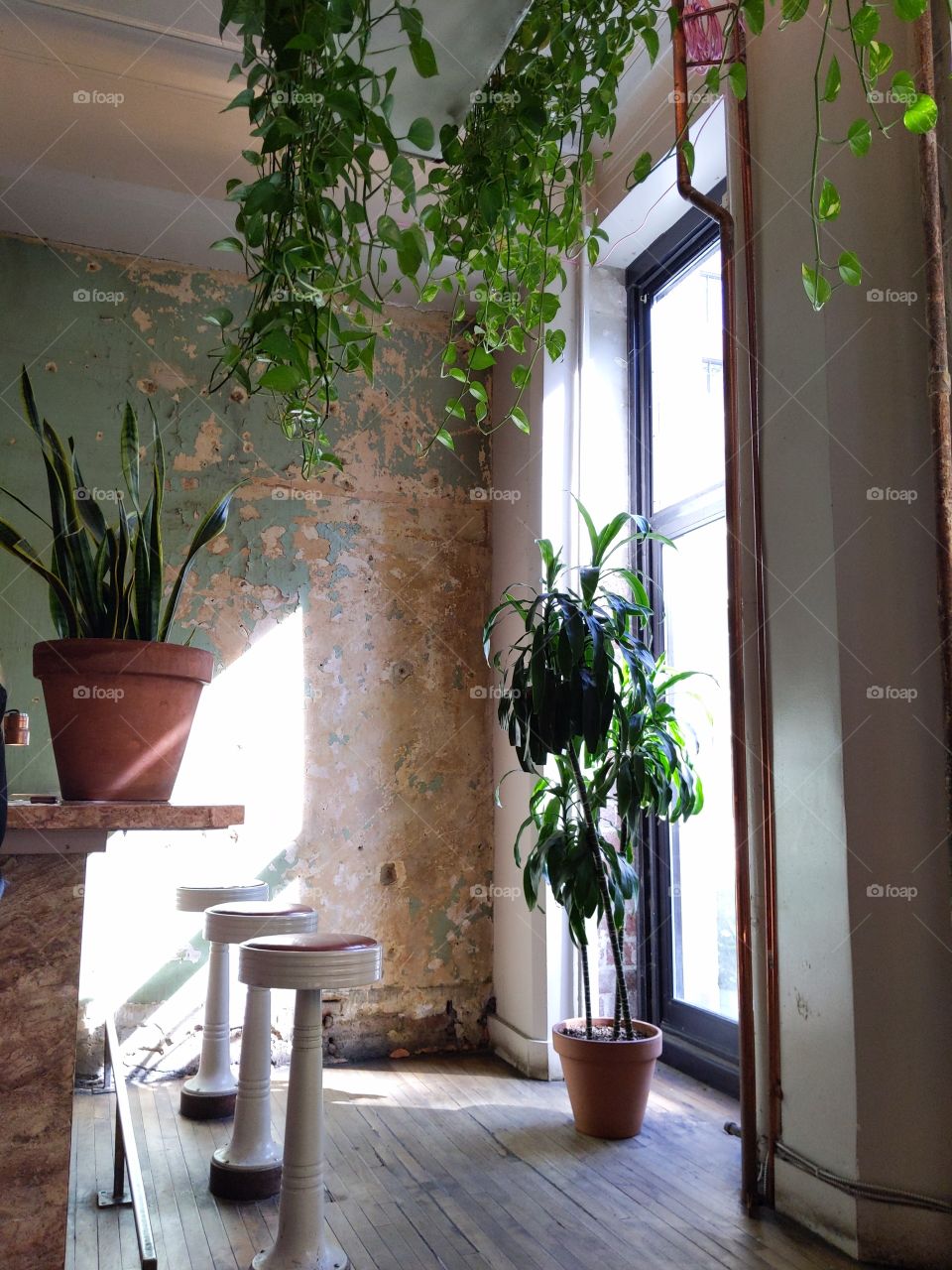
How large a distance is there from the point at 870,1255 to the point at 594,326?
3.09 meters

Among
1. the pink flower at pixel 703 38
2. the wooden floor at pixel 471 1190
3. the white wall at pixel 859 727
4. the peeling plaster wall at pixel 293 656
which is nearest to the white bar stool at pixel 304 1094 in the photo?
the wooden floor at pixel 471 1190

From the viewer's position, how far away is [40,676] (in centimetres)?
157

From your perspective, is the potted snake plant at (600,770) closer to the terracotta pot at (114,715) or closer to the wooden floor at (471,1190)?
the wooden floor at (471,1190)

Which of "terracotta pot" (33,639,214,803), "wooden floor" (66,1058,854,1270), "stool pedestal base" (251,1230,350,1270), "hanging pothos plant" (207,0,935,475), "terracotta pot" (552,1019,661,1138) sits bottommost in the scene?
"wooden floor" (66,1058,854,1270)

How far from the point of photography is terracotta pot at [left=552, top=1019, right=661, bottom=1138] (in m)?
2.82

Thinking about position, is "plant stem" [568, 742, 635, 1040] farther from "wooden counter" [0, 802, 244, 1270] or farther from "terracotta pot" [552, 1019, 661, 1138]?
"wooden counter" [0, 802, 244, 1270]

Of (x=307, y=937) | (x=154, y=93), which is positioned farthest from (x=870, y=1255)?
(x=154, y=93)

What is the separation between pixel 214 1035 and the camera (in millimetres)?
3119

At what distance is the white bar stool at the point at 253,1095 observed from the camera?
245cm

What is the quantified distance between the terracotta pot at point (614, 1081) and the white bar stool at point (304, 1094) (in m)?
0.99

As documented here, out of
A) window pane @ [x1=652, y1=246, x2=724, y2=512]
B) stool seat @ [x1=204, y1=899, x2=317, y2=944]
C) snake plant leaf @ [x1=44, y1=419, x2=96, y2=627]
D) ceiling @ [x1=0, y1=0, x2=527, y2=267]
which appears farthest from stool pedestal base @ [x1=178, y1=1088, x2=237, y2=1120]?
ceiling @ [x1=0, y1=0, x2=527, y2=267]

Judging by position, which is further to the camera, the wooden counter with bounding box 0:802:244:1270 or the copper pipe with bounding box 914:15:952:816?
the copper pipe with bounding box 914:15:952:816

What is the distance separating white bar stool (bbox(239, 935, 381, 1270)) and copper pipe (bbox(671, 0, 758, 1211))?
98 centimetres

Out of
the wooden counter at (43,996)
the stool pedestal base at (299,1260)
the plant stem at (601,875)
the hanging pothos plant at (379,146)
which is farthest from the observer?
the plant stem at (601,875)
